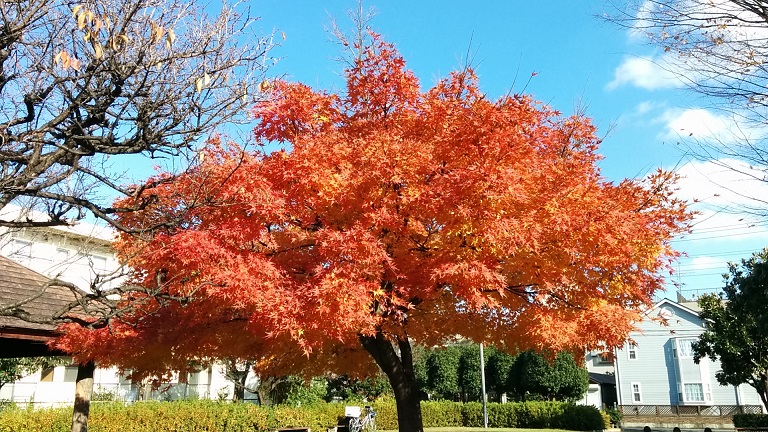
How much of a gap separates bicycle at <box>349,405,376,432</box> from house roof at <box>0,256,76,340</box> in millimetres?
18023

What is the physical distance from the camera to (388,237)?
31.1ft

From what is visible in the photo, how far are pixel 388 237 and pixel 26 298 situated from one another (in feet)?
18.9

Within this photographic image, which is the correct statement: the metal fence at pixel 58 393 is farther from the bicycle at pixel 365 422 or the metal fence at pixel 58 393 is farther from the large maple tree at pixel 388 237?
the large maple tree at pixel 388 237

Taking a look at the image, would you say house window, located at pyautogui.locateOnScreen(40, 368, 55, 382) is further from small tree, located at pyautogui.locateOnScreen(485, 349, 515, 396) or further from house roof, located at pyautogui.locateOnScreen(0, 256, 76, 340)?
small tree, located at pyautogui.locateOnScreen(485, 349, 515, 396)

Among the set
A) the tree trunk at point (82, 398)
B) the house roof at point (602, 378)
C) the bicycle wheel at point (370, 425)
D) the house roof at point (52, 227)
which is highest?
the house roof at point (52, 227)

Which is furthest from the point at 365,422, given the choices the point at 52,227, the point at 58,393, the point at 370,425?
the point at 52,227

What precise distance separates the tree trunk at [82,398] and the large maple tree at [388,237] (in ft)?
3.33

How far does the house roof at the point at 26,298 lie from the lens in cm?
807

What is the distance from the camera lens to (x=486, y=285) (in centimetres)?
859

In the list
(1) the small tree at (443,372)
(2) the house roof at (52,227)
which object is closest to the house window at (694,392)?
(1) the small tree at (443,372)

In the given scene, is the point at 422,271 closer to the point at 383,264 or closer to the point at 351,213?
the point at 383,264

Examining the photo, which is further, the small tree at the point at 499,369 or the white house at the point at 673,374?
the white house at the point at 673,374

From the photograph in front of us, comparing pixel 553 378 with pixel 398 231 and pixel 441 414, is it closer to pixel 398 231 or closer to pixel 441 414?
pixel 441 414

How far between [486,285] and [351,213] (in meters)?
2.39
